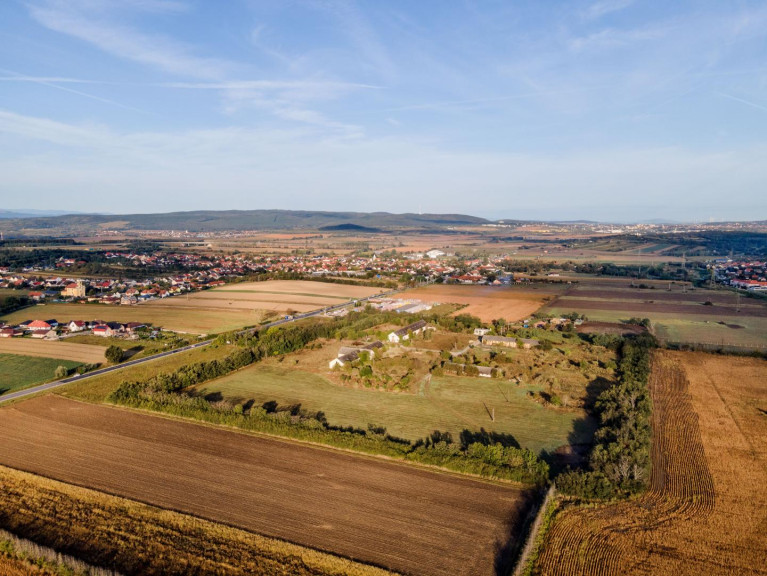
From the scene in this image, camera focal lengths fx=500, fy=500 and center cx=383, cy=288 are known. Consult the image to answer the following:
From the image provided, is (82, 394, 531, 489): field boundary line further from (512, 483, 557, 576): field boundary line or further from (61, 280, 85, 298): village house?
(61, 280, 85, 298): village house

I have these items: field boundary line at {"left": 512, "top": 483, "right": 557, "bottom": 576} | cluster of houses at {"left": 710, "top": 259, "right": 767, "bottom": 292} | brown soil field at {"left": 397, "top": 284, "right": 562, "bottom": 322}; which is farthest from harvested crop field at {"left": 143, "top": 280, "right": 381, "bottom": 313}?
cluster of houses at {"left": 710, "top": 259, "right": 767, "bottom": 292}

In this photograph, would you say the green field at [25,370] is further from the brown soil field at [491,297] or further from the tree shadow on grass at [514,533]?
the brown soil field at [491,297]

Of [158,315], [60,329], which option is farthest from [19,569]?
[158,315]

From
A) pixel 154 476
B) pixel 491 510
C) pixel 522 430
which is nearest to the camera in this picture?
pixel 491 510

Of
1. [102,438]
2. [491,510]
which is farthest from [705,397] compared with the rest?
[102,438]

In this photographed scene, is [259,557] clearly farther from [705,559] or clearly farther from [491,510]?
[705,559]

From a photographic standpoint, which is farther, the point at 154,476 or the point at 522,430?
the point at 522,430
